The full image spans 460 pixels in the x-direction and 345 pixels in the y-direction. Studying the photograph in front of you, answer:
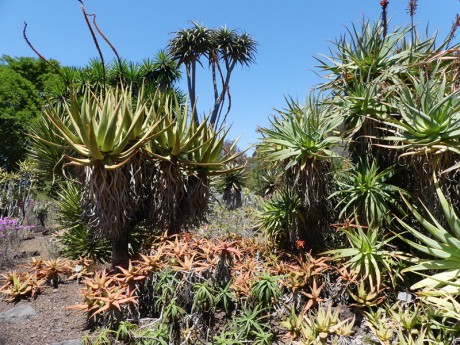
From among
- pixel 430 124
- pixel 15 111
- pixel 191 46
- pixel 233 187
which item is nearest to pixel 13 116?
pixel 15 111

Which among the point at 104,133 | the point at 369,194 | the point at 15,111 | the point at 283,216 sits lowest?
the point at 283,216

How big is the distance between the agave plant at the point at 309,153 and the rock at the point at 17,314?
131 inches

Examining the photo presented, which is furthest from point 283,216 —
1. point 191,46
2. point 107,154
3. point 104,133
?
point 191,46

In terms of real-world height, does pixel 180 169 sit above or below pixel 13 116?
below

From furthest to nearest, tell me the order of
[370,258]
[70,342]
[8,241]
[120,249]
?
[8,241] < [120,249] < [370,258] < [70,342]

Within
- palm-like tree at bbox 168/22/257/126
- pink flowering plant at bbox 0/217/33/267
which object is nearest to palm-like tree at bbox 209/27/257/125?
palm-like tree at bbox 168/22/257/126

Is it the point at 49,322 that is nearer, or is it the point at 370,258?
the point at 370,258

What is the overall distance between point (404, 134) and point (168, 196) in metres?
2.97

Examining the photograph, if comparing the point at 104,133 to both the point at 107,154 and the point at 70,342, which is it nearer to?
the point at 107,154

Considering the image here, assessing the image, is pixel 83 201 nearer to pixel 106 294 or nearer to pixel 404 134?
pixel 106 294

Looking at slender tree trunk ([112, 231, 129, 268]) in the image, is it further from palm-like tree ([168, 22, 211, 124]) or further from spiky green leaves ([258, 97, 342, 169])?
palm-like tree ([168, 22, 211, 124])

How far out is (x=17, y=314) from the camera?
4.45m

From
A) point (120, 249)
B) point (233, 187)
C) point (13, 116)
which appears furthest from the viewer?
point (13, 116)

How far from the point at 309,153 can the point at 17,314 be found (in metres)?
3.84
